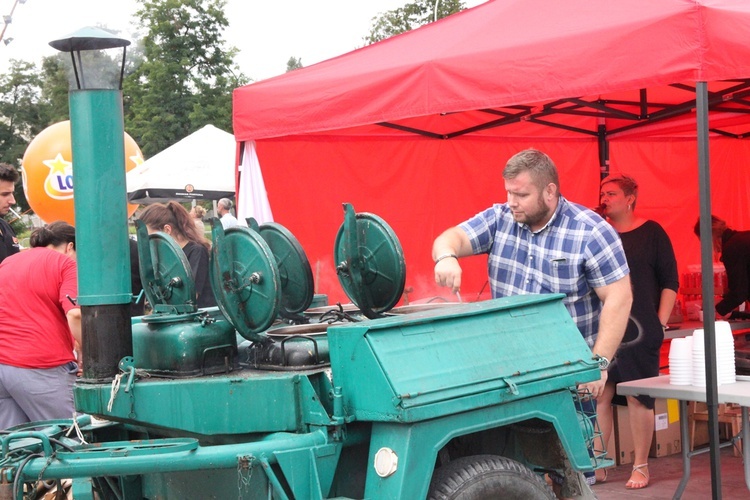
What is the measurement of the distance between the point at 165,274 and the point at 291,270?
451 mm

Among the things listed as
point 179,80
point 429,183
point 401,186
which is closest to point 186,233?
point 401,186

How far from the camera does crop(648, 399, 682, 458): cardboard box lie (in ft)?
20.7

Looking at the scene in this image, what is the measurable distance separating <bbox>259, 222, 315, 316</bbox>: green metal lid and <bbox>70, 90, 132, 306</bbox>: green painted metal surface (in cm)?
54

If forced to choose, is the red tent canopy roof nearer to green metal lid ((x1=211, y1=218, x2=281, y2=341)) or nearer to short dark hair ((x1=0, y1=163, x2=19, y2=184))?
short dark hair ((x1=0, y1=163, x2=19, y2=184))

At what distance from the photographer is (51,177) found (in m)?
10.5

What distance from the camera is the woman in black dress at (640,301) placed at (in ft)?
18.7

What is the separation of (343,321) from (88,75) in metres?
1.29

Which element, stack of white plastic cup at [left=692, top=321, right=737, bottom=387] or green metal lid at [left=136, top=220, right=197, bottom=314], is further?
stack of white plastic cup at [left=692, top=321, right=737, bottom=387]

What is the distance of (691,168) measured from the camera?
9086 millimetres

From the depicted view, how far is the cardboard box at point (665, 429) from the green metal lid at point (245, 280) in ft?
13.1

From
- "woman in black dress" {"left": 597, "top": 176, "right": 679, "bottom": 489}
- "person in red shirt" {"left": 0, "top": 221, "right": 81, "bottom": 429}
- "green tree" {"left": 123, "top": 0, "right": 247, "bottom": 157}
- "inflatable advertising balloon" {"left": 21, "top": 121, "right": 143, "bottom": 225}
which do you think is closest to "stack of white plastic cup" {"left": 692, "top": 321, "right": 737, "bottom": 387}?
"woman in black dress" {"left": 597, "top": 176, "right": 679, "bottom": 489}

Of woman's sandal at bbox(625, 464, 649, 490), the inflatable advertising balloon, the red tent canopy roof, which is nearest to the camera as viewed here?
the red tent canopy roof

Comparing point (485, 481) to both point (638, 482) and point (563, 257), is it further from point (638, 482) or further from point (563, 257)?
point (638, 482)

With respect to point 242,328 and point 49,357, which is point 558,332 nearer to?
point 242,328
